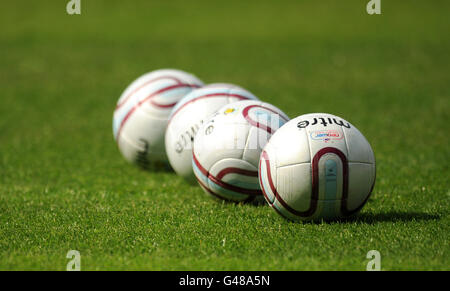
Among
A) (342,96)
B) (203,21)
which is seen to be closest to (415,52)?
(342,96)

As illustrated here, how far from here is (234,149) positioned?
7922mm

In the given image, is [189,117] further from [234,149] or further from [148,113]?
[234,149]

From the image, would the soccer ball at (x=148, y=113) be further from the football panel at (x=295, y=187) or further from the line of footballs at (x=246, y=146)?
the football panel at (x=295, y=187)

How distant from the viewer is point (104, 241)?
6.96 m

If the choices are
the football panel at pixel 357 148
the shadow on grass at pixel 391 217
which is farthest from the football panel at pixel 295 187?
the shadow on grass at pixel 391 217

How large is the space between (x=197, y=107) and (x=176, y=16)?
Result: 65.3 ft

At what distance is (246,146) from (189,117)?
1.38m

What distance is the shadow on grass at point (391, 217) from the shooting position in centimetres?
743

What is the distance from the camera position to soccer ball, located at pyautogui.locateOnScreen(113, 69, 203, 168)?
32.8ft

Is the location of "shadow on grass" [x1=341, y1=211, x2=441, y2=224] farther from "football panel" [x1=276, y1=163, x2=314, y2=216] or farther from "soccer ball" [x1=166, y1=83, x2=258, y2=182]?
"soccer ball" [x1=166, y1=83, x2=258, y2=182]

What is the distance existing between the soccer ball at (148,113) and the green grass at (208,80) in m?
0.43

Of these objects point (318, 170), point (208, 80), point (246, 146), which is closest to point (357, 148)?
point (318, 170)

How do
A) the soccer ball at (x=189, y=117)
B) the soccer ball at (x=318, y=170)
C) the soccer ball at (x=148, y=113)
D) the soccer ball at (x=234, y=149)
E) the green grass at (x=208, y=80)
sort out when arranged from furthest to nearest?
the soccer ball at (x=148, y=113) < the soccer ball at (x=189, y=117) < the soccer ball at (x=234, y=149) < the soccer ball at (x=318, y=170) < the green grass at (x=208, y=80)
